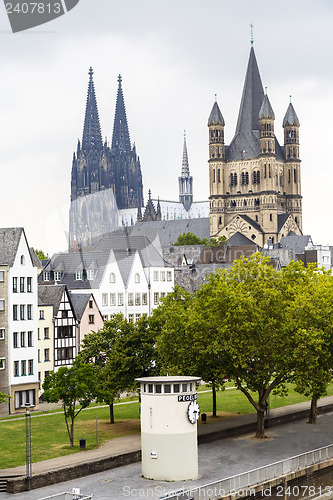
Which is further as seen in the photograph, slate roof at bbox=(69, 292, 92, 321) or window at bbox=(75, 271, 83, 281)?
window at bbox=(75, 271, 83, 281)

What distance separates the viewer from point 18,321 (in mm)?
68688

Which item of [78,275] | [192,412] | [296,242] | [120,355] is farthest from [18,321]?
[296,242]

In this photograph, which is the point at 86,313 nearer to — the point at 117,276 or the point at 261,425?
the point at 117,276

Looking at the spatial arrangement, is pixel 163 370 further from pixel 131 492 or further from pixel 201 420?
pixel 131 492

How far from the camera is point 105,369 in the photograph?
2183 inches

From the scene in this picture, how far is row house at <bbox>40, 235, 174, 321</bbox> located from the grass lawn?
737 inches

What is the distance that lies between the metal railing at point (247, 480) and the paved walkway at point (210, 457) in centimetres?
178

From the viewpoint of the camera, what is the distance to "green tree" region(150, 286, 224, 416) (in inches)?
2028

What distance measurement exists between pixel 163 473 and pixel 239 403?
25.6m

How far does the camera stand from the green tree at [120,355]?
181 feet

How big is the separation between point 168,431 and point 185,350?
10.9 metres

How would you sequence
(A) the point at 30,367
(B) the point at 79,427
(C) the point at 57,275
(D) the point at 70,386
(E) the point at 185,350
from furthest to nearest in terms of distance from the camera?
(C) the point at 57,275, (A) the point at 30,367, (B) the point at 79,427, (E) the point at 185,350, (D) the point at 70,386

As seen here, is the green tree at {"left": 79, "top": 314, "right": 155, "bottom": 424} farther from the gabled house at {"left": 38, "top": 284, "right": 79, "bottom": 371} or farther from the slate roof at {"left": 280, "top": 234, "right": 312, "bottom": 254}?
the slate roof at {"left": 280, "top": 234, "right": 312, "bottom": 254}

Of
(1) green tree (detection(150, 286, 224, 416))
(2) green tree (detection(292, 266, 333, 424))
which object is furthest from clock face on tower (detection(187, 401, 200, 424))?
(2) green tree (detection(292, 266, 333, 424))
